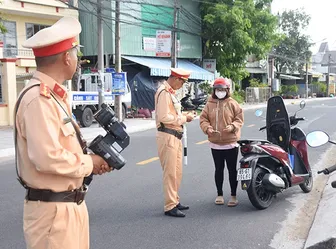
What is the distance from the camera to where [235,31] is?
26500mm

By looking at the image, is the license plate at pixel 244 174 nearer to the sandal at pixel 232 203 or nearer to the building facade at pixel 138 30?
the sandal at pixel 232 203

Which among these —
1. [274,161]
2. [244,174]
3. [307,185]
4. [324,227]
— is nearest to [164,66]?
[307,185]

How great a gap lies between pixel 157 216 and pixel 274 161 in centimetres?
178

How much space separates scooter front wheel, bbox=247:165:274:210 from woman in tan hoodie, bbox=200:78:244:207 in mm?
367

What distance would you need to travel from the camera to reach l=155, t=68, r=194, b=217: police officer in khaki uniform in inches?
197

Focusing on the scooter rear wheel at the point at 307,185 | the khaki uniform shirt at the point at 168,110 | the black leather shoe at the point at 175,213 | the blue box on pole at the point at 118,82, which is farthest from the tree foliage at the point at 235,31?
the black leather shoe at the point at 175,213

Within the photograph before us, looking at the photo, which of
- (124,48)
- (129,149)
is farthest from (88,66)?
(129,149)

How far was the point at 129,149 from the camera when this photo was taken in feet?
36.7

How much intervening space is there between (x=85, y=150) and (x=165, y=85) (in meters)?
2.61

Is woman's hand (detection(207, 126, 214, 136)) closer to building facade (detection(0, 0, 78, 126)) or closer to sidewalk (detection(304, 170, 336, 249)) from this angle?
sidewalk (detection(304, 170, 336, 249))

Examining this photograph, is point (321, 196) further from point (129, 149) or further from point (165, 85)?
point (129, 149)

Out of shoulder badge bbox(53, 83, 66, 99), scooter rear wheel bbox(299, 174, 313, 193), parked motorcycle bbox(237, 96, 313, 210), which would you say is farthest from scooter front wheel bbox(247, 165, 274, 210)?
shoulder badge bbox(53, 83, 66, 99)

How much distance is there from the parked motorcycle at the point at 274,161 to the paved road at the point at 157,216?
0.28m

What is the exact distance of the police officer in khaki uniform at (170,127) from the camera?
16.4 feet
